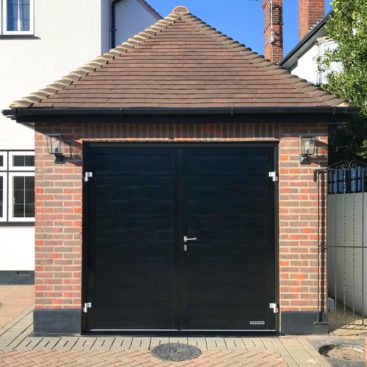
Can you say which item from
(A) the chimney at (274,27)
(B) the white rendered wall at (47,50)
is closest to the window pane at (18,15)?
(B) the white rendered wall at (47,50)

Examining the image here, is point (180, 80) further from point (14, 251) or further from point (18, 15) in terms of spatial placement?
point (18, 15)

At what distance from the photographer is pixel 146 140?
620 centimetres

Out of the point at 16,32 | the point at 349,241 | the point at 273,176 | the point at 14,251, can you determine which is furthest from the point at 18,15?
the point at 349,241

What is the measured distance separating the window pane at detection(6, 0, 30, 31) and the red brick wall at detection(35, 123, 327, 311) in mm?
5398

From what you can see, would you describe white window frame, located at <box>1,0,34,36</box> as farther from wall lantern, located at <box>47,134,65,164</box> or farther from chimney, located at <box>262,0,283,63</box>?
chimney, located at <box>262,0,283,63</box>

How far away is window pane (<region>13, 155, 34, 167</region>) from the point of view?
1004 cm

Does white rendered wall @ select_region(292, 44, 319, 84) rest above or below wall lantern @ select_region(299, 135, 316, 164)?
above

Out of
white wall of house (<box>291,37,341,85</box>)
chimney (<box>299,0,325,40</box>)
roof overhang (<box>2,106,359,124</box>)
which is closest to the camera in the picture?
roof overhang (<box>2,106,359,124</box>)

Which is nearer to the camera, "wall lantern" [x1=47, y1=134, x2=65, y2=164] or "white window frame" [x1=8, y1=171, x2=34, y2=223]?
"wall lantern" [x1=47, y1=134, x2=65, y2=164]

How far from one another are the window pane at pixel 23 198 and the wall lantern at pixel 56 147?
4175mm

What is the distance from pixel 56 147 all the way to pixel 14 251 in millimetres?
4627

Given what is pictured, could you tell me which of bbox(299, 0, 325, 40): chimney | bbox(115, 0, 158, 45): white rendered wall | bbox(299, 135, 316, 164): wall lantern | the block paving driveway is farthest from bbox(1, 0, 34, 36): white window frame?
bbox(299, 0, 325, 40): chimney

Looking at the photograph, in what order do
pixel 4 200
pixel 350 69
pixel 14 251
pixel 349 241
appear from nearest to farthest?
pixel 349 241, pixel 350 69, pixel 14 251, pixel 4 200

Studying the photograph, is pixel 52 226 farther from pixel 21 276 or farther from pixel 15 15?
pixel 15 15
